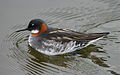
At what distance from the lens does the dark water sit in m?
7.43

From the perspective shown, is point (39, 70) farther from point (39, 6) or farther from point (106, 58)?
point (39, 6)

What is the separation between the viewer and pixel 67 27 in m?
9.32

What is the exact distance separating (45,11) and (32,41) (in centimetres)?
186

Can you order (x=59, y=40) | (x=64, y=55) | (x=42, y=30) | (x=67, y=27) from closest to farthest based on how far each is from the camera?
(x=59, y=40), (x=64, y=55), (x=42, y=30), (x=67, y=27)

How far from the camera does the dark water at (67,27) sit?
7426mm

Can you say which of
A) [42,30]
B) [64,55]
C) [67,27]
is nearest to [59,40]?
[64,55]

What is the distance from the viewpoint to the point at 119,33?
8641mm

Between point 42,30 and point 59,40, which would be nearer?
point 59,40

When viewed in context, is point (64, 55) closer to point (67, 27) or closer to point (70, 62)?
point (70, 62)

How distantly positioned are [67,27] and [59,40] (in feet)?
4.43

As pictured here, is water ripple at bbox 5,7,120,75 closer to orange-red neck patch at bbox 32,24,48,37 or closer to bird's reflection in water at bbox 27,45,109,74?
bird's reflection in water at bbox 27,45,109,74

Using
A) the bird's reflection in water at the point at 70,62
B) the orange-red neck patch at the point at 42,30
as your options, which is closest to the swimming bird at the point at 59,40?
the orange-red neck patch at the point at 42,30

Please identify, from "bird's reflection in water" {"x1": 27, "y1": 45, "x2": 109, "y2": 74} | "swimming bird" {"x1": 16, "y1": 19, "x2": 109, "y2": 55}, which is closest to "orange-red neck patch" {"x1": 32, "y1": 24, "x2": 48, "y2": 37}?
"swimming bird" {"x1": 16, "y1": 19, "x2": 109, "y2": 55}

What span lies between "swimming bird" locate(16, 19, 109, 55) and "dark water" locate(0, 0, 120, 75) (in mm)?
172
